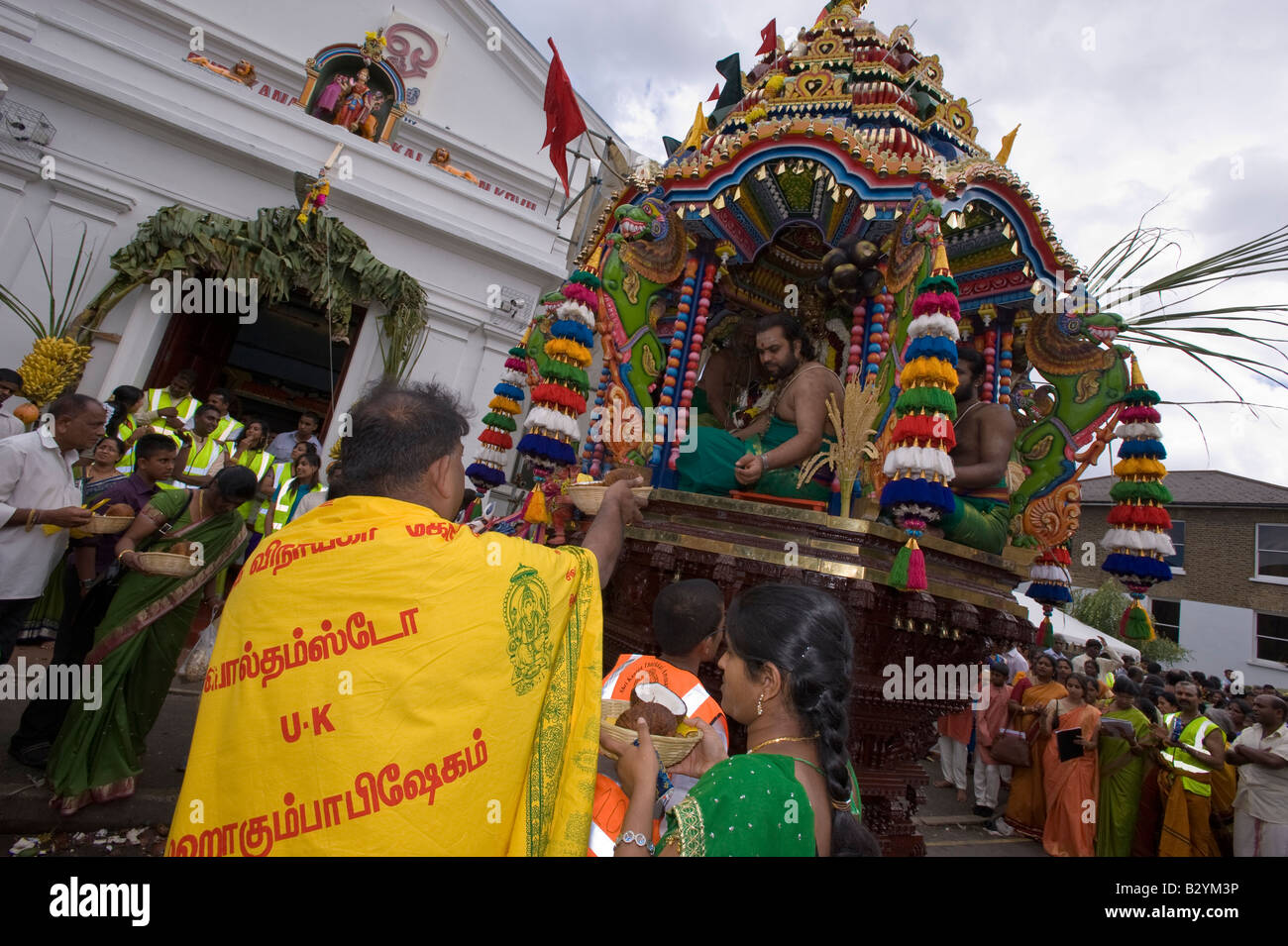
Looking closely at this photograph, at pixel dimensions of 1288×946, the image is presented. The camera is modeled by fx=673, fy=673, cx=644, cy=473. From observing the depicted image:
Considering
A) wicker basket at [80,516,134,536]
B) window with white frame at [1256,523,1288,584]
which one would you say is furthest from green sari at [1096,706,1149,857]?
window with white frame at [1256,523,1288,584]

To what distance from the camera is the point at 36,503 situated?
371cm

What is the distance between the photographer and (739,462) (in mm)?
4055

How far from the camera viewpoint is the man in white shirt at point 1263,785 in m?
4.98

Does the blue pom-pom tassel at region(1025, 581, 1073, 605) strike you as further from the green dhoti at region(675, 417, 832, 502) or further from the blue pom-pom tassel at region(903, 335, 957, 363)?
the blue pom-pom tassel at region(903, 335, 957, 363)

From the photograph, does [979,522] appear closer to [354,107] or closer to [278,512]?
[278,512]

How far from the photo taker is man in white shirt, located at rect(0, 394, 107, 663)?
140 inches

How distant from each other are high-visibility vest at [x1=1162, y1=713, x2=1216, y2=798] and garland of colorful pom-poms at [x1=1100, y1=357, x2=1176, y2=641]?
224 cm

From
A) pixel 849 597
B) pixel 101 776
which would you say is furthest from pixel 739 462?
pixel 101 776

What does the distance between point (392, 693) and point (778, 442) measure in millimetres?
3290

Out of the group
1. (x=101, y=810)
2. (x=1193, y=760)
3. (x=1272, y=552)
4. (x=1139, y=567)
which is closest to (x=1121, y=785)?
(x=1193, y=760)

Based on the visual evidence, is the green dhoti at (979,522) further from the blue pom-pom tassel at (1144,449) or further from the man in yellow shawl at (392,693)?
the man in yellow shawl at (392,693)

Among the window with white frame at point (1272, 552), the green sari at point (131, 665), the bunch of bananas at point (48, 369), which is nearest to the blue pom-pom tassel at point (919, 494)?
the green sari at point (131, 665)

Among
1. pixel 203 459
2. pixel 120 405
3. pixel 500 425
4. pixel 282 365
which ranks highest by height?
pixel 282 365
